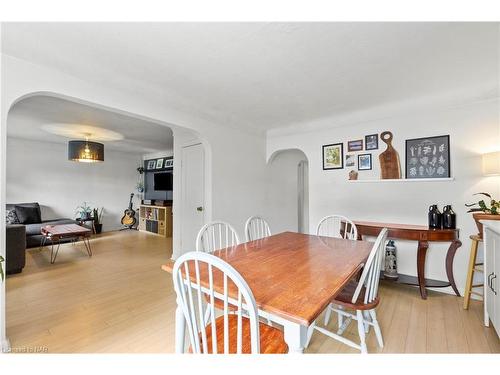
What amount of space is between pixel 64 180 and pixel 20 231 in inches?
120

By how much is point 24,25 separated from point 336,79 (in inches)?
91.1

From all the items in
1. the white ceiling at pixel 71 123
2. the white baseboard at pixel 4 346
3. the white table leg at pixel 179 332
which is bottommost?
the white baseboard at pixel 4 346

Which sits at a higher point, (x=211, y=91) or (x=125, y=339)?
(x=211, y=91)

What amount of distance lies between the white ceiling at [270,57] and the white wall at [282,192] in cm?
190

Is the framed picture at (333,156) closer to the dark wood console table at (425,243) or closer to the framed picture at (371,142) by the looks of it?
the framed picture at (371,142)

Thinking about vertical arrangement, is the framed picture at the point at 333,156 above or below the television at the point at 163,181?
above

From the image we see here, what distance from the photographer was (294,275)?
1268 millimetres

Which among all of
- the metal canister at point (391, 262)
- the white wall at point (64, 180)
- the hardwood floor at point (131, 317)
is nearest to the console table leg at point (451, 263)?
the hardwood floor at point (131, 317)

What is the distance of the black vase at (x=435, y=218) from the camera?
2518 millimetres

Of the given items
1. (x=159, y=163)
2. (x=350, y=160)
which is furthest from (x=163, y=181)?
(x=350, y=160)

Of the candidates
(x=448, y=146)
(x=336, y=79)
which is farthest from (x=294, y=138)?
(x=448, y=146)

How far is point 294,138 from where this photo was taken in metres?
3.82
